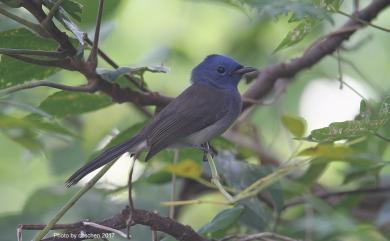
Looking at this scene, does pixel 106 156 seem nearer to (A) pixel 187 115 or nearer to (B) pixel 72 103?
(B) pixel 72 103

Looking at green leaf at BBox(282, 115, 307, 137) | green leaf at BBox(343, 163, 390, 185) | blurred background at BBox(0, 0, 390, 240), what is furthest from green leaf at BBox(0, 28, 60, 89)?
green leaf at BBox(343, 163, 390, 185)

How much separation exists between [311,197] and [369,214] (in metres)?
→ 1.16

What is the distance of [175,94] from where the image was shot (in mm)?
4938

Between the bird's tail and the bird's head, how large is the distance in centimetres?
91

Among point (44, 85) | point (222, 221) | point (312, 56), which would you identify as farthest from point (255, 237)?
point (312, 56)

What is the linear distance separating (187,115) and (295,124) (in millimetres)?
490

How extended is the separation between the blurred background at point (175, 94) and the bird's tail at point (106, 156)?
372 mm

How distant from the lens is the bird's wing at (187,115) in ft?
9.33

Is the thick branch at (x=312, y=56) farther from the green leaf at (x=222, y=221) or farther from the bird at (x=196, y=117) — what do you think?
the green leaf at (x=222, y=221)

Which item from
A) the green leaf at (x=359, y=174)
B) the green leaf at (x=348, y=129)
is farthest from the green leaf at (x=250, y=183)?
the green leaf at (x=348, y=129)

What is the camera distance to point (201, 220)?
4246 mm

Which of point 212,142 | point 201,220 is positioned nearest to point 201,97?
point 212,142

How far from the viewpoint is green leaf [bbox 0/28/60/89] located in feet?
7.42

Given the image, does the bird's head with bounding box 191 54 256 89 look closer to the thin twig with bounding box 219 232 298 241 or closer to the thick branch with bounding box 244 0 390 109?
the thick branch with bounding box 244 0 390 109
